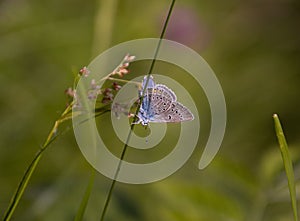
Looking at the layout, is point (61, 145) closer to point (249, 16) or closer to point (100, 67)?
point (100, 67)

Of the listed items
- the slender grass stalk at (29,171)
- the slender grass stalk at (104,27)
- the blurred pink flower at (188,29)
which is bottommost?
the slender grass stalk at (29,171)

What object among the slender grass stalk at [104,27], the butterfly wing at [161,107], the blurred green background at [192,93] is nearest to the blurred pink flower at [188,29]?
the blurred green background at [192,93]

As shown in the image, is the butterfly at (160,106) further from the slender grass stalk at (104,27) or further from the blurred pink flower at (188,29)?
the blurred pink flower at (188,29)

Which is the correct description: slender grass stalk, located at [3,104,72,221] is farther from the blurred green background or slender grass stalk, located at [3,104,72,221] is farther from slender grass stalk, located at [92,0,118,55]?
slender grass stalk, located at [92,0,118,55]

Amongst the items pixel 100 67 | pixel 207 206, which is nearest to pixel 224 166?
pixel 207 206

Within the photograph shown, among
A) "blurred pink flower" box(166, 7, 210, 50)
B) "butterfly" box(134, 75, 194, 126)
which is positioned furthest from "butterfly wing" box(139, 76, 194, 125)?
"blurred pink flower" box(166, 7, 210, 50)

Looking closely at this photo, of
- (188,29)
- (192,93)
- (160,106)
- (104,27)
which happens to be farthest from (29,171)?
(188,29)
